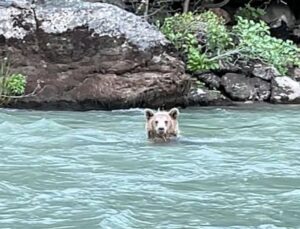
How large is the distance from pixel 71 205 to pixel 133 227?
0.74m

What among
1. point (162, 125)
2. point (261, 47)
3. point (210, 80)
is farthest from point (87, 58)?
point (162, 125)

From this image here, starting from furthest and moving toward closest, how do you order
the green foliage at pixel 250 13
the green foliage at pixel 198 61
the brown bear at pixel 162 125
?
the green foliage at pixel 250 13
the green foliage at pixel 198 61
the brown bear at pixel 162 125

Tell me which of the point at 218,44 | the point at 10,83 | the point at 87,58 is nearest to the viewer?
the point at 10,83

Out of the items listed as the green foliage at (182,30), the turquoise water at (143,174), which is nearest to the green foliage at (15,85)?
the turquoise water at (143,174)

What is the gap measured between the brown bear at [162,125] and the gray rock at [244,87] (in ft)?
16.7

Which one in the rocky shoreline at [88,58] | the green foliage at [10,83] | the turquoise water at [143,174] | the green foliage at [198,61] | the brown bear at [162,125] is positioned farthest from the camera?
the green foliage at [198,61]

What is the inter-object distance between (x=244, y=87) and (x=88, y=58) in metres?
3.19

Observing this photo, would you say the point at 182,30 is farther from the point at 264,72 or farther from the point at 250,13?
the point at 250,13

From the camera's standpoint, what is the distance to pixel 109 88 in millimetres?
13375

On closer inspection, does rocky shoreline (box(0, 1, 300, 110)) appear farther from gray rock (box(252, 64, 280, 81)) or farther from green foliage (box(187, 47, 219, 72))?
gray rock (box(252, 64, 280, 81))

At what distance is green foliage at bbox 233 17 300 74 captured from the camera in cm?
1469

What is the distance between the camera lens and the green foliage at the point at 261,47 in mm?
14688

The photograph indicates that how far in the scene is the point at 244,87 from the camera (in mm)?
14953

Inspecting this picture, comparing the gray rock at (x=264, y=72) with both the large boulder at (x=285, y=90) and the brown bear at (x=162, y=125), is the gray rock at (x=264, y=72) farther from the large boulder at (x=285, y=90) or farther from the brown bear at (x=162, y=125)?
the brown bear at (x=162, y=125)
